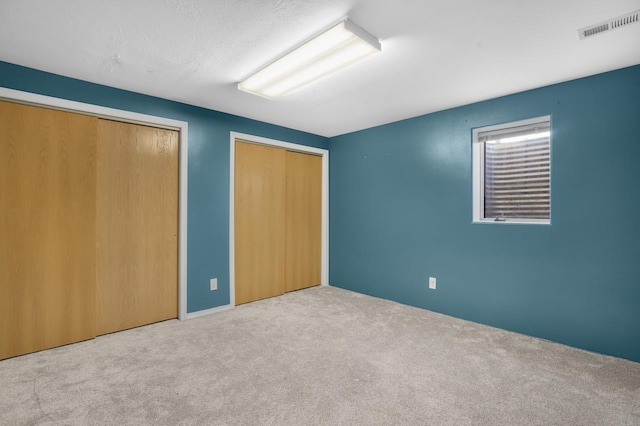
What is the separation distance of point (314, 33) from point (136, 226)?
245 cm

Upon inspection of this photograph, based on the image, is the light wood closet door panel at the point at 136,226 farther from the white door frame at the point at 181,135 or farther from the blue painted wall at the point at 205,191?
the blue painted wall at the point at 205,191

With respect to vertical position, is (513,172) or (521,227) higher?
(513,172)

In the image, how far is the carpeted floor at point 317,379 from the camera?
5.60 feet

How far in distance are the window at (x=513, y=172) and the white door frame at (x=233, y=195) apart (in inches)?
84.5

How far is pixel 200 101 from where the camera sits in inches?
125

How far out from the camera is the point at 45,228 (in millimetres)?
2494

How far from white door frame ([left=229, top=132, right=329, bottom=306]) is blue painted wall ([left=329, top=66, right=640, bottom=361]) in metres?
Result: 0.53

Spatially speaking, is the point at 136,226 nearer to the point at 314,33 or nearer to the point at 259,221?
the point at 259,221

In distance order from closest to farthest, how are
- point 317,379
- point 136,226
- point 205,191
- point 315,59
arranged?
1. point 317,379
2. point 315,59
3. point 136,226
4. point 205,191

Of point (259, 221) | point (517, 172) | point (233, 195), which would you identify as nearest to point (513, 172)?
point (517, 172)

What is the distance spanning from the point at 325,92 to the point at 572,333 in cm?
307

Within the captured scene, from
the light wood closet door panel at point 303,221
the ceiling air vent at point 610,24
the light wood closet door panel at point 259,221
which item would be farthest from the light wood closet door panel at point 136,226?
the ceiling air vent at point 610,24

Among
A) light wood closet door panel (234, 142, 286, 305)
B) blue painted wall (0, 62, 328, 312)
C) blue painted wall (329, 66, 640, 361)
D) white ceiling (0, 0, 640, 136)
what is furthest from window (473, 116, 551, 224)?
blue painted wall (0, 62, 328, 312)

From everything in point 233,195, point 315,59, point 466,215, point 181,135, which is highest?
point 315,59
